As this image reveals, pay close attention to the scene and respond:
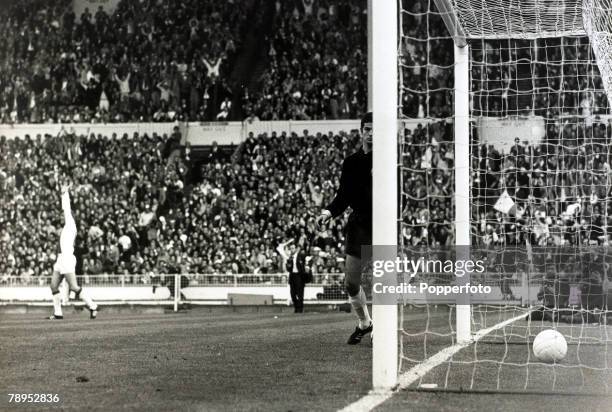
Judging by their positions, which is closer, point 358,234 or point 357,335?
point 358,234

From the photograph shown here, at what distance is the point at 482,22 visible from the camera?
10430mm

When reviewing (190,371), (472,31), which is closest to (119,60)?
(472,31)

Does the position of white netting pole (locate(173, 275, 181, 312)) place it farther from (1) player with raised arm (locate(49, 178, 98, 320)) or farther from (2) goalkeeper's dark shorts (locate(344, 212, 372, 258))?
(2) goalkeeper's dark shorts (locate(344, 212, 372, 258))

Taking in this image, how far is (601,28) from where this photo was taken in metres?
10.9

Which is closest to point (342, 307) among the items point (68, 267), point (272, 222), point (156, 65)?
point (272, 222)

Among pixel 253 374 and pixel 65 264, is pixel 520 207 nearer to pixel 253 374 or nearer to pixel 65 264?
pixel 65 264

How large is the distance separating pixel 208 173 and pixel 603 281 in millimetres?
17490

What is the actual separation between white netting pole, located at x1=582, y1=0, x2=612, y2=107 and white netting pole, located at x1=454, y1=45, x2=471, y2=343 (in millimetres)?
1376

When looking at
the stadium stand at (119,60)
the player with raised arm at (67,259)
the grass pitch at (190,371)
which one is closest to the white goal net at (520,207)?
the grass pitch at (190,371)

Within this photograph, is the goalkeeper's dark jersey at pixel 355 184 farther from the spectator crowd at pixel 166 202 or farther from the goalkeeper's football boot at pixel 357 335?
the spectator crowd at pixel 166 202

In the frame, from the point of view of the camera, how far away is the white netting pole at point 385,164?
6562mm

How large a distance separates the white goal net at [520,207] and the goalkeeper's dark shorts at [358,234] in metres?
0.56

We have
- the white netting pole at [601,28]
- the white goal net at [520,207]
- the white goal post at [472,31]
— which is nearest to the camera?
the white goal net at [520,207]

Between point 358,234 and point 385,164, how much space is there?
324 centimetres
